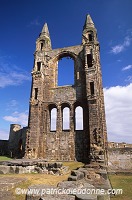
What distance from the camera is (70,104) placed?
15.4 meters

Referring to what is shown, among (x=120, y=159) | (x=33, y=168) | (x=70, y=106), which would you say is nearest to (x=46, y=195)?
(x=33, y=168)

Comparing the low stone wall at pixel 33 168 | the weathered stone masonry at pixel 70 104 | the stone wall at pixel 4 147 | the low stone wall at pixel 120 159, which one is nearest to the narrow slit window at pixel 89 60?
the weathered stone masonry at pixel 70 104

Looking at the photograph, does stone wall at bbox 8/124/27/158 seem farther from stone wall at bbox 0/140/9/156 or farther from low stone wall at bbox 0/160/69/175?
low stone wall at bbox 0/160/69/175

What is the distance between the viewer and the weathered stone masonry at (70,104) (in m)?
13.6

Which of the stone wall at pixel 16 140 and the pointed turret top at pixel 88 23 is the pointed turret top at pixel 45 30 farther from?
the stone wall at pixel 16 140

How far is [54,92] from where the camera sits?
54.1 ft

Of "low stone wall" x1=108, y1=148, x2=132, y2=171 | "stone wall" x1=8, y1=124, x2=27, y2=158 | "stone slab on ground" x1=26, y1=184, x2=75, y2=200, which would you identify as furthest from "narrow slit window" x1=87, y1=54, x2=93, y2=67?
"stone slab on ground" x1=26, y1=184, x2=75, y2=200

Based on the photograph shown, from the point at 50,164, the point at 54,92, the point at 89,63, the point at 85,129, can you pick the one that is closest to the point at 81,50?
the point at 89,63

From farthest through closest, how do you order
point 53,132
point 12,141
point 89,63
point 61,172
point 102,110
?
point 12,141, point 89,63, point 53,132, point 102,110, point 61,172

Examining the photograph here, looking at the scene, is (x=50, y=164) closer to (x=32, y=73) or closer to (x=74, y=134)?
(x=74, y=134)

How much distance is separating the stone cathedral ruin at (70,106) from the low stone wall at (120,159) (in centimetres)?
65

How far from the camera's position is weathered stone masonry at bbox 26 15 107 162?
1355 centimetres

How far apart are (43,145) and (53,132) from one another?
1432mm

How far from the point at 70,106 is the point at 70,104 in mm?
189
